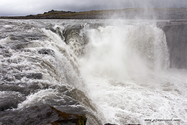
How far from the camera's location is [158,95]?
7.95 m

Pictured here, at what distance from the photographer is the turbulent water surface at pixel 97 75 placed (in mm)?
4021

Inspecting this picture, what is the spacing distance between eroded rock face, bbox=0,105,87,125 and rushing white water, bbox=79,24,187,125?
2.70 m

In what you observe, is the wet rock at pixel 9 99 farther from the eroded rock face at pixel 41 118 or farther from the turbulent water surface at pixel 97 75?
the eroded rock face at pixel 41 118

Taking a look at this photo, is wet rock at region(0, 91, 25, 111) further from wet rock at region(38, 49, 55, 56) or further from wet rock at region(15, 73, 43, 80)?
wet rock at region(38, 49, 55, 56)

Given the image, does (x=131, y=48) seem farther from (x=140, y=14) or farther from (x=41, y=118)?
(x=140, y=14)

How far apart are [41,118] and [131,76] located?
9039 mm

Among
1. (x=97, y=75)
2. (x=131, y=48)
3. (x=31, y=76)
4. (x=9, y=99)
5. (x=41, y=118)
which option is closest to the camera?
(x=41, y=118)

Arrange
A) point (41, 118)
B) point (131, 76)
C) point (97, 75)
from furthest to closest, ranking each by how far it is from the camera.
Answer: point (131, 76) → point (97, 75) → point (41, 118)

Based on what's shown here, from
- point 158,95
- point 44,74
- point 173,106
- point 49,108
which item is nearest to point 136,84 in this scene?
point 158,95

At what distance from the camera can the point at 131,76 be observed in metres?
10.8

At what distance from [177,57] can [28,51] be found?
1334cm

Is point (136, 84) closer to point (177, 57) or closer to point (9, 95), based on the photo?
point (177, 57)

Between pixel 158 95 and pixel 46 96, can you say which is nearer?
pixel 46 96

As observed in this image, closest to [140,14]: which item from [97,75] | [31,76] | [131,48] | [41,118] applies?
[131,48]
